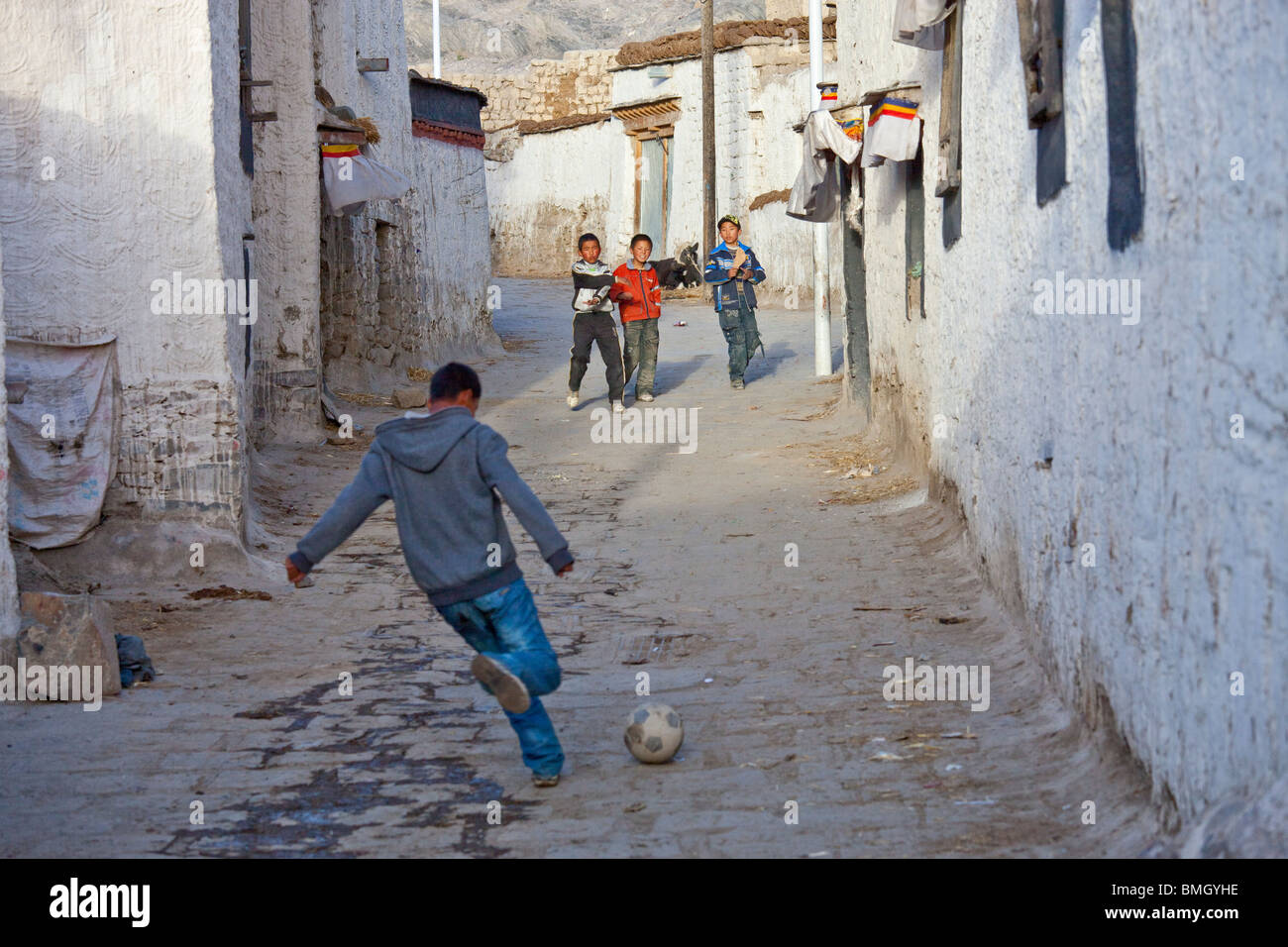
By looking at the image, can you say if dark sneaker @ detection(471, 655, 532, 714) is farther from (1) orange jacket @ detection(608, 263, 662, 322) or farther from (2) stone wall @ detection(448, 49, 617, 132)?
(2) stone wall @ detection(448, 49, 617, 132)

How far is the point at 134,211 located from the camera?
7.46 metres

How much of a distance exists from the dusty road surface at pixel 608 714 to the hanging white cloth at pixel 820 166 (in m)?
3.55

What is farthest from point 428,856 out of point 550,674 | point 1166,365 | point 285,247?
point 285,247

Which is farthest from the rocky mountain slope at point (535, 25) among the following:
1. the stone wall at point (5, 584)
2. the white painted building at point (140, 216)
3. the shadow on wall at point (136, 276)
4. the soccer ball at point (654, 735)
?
the soccer ball at point (654, 735)

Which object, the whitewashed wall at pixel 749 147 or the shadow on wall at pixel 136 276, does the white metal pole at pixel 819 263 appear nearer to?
the whitewashed wall at pixel 749 147

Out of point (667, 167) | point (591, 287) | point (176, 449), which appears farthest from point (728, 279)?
point (667, 167)

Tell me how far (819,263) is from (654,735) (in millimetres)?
10438

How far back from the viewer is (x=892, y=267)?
424 inches

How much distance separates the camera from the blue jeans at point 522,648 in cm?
442

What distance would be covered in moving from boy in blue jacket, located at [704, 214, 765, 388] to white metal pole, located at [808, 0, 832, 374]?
0.64m

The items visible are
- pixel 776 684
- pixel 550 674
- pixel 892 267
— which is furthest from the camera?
pixel 892 267
